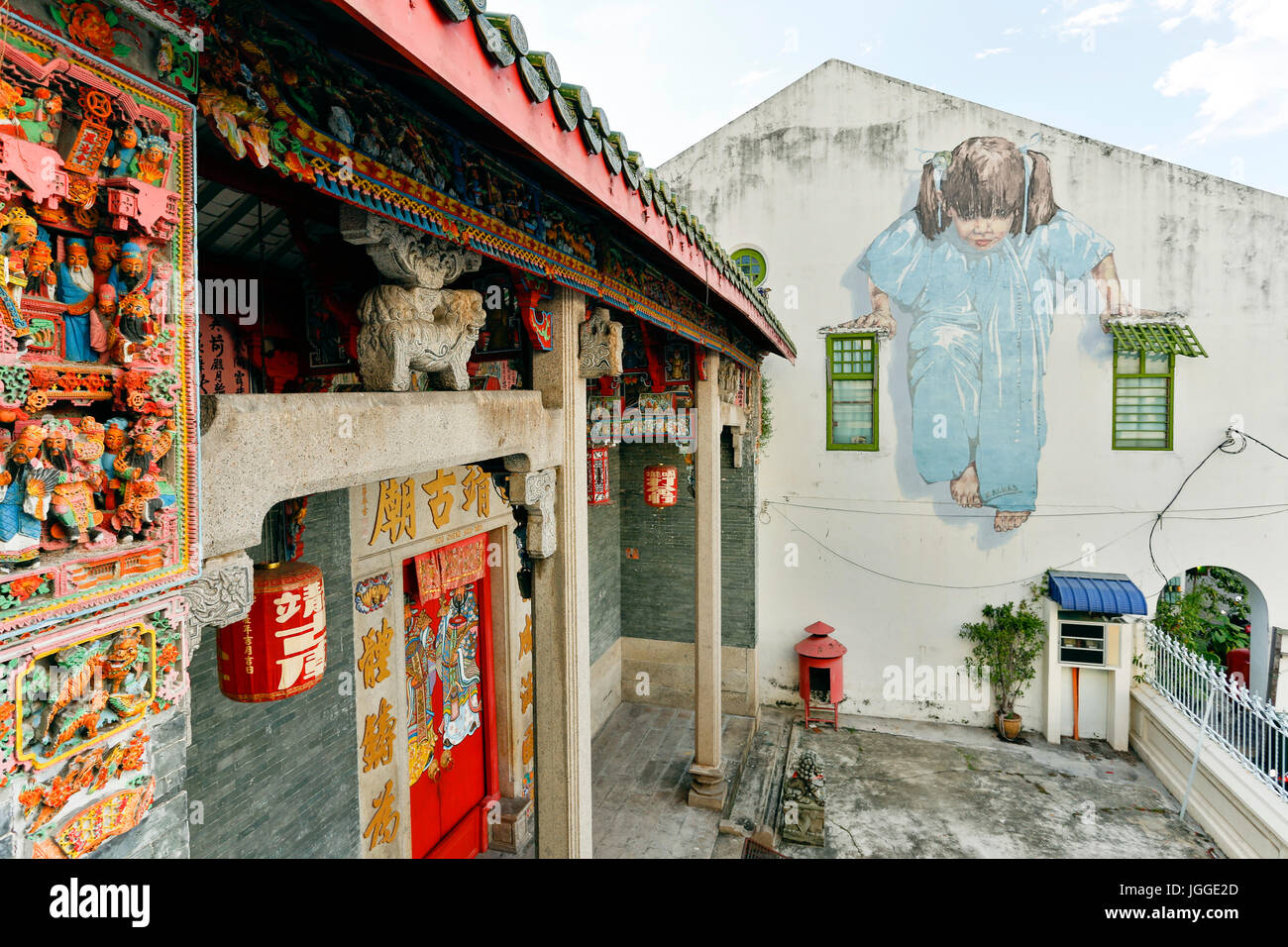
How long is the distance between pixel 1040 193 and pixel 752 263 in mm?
3835

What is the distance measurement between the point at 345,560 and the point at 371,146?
298 centimetres

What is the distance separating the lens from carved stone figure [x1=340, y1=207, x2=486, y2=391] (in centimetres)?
225

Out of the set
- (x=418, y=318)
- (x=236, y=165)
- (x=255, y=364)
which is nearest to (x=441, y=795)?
(x=255, y=364)

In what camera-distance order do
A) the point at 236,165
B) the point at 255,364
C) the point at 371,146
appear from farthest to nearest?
the point at 255,364 < the point at 236,165 < the point at 371,146

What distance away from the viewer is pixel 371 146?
6.61 feet

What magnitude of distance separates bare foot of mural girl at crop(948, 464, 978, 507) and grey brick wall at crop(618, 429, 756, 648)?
275cm

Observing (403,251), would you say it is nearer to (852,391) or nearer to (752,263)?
(852,391)

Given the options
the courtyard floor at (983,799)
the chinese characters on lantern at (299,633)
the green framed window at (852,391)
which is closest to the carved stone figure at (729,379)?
the green framed window at (852,391)

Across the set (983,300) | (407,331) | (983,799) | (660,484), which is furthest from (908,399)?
(407,331)

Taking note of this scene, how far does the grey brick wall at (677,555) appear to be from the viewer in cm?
990

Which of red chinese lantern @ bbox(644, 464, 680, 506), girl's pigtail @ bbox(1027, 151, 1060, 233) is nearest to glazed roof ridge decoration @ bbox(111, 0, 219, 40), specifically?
red chinese lantern @ bbox(644, 464, 680, 506)

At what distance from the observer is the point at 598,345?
3.62m

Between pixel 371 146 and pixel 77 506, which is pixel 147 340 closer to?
pixel 77 506

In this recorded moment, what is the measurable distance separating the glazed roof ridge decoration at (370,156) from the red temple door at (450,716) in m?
2.95
